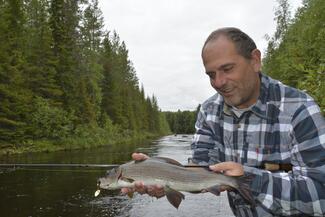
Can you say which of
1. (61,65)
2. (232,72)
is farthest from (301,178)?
(61,65)

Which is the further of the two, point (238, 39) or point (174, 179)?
point (174, 179)

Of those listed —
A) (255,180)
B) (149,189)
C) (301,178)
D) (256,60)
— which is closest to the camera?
(301,178)

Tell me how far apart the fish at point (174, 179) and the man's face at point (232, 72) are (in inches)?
20.9

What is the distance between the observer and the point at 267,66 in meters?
55.7

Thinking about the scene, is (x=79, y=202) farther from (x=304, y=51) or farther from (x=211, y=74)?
(x=304, y=51)

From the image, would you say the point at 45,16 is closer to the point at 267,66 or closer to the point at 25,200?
the point at 267,66

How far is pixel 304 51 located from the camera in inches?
1219

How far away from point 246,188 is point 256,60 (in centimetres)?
87

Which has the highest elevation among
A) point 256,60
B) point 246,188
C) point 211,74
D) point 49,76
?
point 49,76

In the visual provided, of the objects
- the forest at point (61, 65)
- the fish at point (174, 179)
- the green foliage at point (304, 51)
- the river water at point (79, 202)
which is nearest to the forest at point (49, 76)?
the forest at point (61, 65)

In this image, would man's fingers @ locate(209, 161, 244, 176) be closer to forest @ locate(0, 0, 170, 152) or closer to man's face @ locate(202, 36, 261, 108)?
man's face @ locate(202, 36, 261, 108)

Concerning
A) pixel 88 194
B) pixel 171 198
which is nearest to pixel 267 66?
pixel 88 194

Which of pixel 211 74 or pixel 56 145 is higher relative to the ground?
pixel 211 74

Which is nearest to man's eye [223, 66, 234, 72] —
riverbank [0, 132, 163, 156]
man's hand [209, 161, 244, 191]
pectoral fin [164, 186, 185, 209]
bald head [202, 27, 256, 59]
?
bald head [202, 27, 256, 59]
